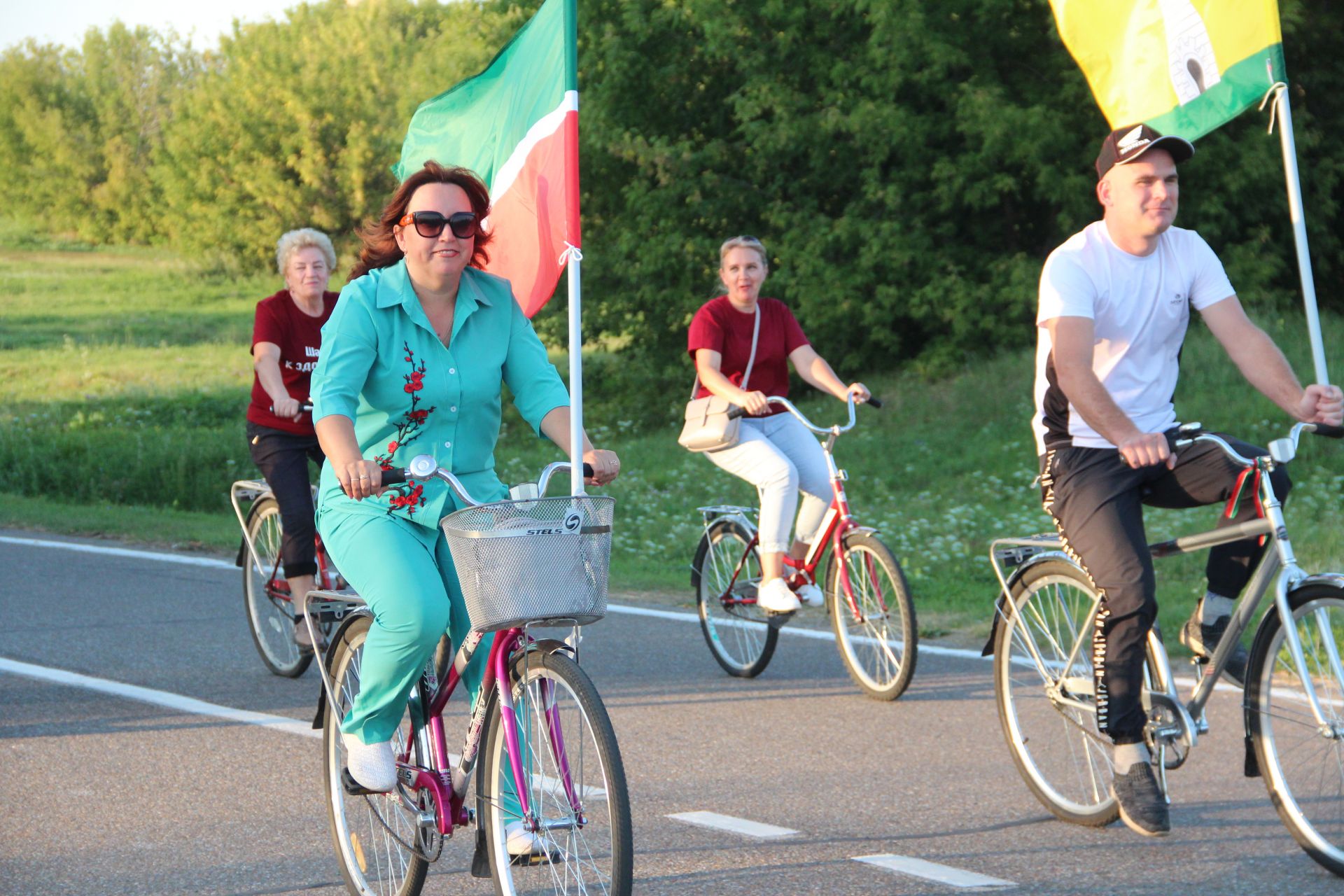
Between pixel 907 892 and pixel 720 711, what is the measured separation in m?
2.64

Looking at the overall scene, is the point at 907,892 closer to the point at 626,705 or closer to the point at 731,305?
the point at 626,705

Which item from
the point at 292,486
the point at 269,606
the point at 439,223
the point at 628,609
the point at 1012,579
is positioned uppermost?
the point at 439,223

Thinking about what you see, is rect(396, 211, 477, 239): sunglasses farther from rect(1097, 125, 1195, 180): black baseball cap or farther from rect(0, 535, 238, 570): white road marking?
rect(0, 535, 238, 570): white road marking

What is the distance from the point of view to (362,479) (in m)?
3.75

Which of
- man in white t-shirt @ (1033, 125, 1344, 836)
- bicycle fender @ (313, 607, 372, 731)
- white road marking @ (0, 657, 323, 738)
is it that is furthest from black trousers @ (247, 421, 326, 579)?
man in white t-shirt @ (1033, 125, 1344, 836)

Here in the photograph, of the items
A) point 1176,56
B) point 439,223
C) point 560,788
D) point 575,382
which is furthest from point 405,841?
point 1176,56

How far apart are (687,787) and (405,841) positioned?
1.67 metres

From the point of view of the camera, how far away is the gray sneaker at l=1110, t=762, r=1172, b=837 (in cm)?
469

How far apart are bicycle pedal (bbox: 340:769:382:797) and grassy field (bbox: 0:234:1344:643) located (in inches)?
202

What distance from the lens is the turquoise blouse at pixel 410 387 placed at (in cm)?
405

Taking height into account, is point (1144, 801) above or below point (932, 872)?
above

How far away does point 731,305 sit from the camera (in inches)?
322

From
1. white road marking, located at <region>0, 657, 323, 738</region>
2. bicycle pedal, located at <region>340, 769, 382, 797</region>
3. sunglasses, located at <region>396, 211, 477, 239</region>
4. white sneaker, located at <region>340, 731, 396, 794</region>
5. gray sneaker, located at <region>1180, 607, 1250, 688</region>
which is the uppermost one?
sunglasses, located at <region>396, 211, 477, 239</region>

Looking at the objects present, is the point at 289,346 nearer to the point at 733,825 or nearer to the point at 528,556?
the point at 733,825
